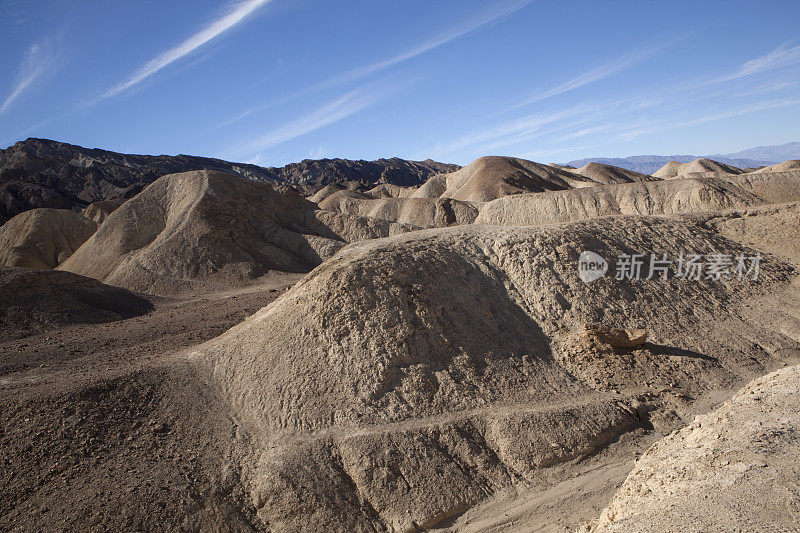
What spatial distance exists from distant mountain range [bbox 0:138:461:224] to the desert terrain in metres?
41.0

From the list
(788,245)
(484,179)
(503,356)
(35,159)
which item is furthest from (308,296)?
(35,159)

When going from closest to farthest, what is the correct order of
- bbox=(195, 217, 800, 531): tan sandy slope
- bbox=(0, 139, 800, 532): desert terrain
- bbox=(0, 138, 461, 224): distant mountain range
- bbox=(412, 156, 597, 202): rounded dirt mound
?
bbox=(0, 139, 800, 532): desert terrain → bbox=(195, 217, 800, 531): tan sandy slope → bbox=(412, 156, 597, 202): rounded dirt mound → bbox=(0, 138, 461, 224): distant mountain range

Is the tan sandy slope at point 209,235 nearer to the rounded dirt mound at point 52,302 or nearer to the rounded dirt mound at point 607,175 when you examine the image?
the rounded dirt mound at point 52,302

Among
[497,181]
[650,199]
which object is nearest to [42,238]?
[497,181]

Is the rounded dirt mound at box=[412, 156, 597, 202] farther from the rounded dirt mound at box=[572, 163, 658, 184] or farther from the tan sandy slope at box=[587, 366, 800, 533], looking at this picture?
the tan sandy slope at box=[587, 366, 800, 533]

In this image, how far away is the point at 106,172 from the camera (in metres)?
70.8

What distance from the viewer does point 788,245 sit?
560 inches

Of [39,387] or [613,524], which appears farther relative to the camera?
[39,387]

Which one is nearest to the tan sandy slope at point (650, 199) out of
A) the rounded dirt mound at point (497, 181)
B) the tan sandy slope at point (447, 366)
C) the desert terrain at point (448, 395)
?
the rounded dirt mound at point (497, 181)

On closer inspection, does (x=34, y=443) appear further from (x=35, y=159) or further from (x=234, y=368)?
(x=35, y=159)

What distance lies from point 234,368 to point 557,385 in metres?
6.26

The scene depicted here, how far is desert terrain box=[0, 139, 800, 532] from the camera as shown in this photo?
21.1 ft

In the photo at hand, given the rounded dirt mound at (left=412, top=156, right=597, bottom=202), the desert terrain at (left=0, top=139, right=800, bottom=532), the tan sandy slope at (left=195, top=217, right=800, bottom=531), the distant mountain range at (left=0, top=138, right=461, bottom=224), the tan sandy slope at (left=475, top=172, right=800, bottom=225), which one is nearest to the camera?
the desert terrain at (left=0, top=139, right=800, bottom=532)

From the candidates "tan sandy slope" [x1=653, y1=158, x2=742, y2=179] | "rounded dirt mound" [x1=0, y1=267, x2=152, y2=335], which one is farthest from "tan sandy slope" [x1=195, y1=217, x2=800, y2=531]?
"tan sandy slope" [x1=653, y1=158, x2=742, y2=179]
